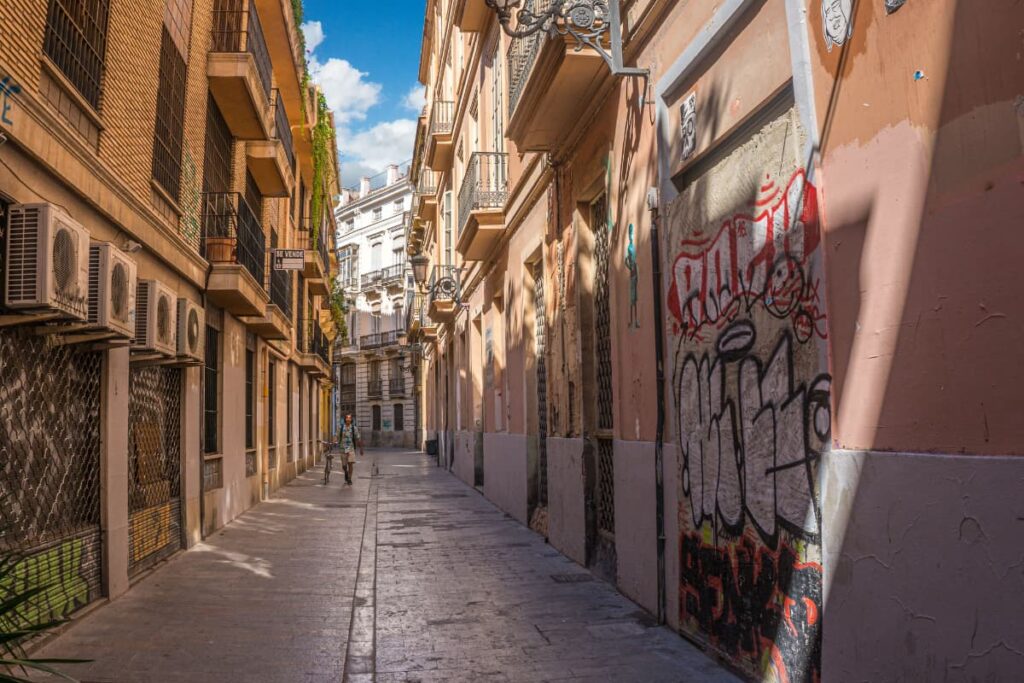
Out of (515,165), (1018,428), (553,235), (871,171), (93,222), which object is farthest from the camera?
(515,165)

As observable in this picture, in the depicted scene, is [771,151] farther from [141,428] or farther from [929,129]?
[141,428]

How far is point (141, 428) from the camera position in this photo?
365 inches

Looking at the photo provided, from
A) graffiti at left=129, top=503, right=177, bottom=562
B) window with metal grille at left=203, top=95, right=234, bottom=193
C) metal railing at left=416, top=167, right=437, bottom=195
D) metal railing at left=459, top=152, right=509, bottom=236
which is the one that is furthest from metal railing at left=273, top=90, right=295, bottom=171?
metal railing at left=416, top=167, right=437, bottom=195

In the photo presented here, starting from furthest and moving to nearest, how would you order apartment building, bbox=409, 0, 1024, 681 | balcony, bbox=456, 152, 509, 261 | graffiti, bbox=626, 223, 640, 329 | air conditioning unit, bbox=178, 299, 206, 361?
balcony, bbox=456, 152, 509, 261, air conditioning unit, bbox=178, 299, 206, 361, graffiti, bbox=626, 223, 640, 329, apartment building, bbox=409, 0, 1024, 681

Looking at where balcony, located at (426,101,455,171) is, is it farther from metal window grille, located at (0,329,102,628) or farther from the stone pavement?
metal window grille, located at (0,329,102,628)

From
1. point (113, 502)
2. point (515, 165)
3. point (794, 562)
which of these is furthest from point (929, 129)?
point (515, 165)

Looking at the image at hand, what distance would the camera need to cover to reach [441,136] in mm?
22828

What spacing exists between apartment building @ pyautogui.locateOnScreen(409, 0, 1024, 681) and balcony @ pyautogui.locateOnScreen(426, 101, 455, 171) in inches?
528

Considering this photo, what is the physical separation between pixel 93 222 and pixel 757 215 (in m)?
5.56

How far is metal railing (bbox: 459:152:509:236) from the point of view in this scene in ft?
47.3

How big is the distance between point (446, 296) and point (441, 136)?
4.11 m

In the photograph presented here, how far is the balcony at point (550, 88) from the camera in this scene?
25.9ft

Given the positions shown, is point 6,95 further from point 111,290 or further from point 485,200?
point 485,200

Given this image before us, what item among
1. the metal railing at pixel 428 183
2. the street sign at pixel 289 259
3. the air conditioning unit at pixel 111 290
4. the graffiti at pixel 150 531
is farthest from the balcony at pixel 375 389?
the air conditioning unit at pixel 111 290
